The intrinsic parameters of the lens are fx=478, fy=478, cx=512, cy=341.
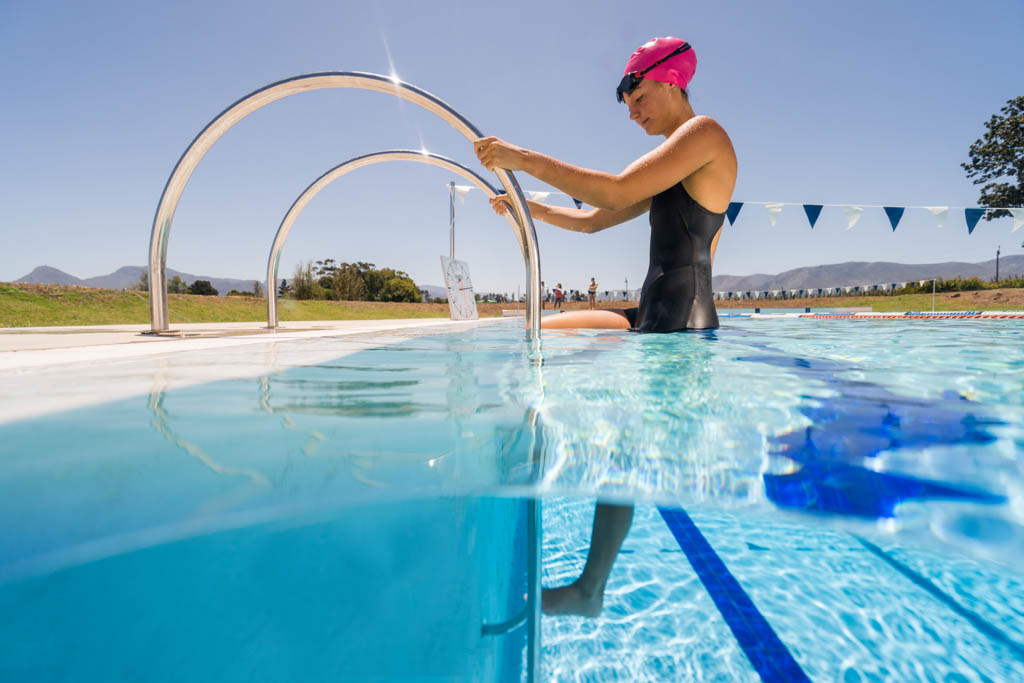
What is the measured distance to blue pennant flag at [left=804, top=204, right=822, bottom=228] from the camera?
1005cm

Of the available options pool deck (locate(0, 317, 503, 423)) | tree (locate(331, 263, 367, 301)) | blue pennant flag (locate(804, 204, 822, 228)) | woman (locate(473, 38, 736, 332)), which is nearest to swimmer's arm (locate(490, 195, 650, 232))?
woman (locate(473, 38, 736, 332))

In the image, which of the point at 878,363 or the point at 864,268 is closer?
the point at 878,363

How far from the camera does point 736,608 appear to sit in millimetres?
Answer: 1481

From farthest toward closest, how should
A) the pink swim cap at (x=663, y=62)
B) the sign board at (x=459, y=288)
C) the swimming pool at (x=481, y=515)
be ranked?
the sign board at (x=459, y=288) < the pink swim cap at (x=663, y=62) < the swimming pool at (x=481, y=515)

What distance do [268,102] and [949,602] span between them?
3.97m

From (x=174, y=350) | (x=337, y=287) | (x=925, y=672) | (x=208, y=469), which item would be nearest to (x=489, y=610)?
(x=208, y=469)

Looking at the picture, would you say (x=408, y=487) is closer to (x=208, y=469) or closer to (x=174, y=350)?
(x=208, y=469)

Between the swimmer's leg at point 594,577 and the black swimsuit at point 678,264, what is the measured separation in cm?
174

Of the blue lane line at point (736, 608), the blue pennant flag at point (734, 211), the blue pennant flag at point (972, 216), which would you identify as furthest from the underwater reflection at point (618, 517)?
the blue pennant flag at point (972, 216)

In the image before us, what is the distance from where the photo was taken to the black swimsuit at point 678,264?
2.73 m

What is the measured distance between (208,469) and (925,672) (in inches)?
70.5

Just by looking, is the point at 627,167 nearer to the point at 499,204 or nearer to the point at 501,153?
the point at 501,153

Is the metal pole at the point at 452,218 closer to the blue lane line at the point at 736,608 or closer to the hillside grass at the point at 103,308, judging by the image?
the hillside grass at the point at 103,308

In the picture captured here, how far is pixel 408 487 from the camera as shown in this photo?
594 mm
